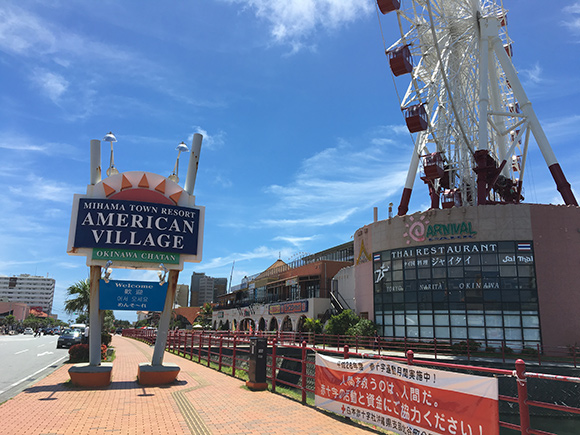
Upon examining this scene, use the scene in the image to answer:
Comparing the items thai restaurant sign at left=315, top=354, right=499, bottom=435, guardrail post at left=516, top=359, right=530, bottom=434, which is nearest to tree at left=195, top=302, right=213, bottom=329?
thai restaurant sign at left=315, top=354, right=499, bottom=435

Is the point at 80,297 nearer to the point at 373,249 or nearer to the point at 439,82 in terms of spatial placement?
the point at 373,249

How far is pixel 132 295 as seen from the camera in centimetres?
1369

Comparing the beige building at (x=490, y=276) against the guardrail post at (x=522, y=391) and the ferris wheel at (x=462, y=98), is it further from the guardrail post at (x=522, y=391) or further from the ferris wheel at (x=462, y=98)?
the guardrail post at (x=522, y=391)

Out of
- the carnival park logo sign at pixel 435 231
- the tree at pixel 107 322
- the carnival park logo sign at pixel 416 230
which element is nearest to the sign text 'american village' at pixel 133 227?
the tree at pixel 107 322

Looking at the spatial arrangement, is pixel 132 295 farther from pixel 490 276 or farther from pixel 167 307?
pixel 490 276

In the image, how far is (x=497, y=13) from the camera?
41.3 metres

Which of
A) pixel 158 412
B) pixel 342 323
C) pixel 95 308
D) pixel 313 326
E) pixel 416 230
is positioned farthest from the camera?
A: pixel 313 326

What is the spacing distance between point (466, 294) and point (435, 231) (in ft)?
15.5

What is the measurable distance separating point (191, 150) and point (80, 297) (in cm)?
2495

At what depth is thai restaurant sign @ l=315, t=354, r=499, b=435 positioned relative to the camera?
5828 mm

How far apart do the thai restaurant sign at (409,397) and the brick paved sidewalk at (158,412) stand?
42cm

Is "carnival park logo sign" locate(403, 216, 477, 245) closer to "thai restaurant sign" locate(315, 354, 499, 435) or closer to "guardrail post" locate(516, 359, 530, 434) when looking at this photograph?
"thai restaurant sign" locate(315, 354, 499, 435)

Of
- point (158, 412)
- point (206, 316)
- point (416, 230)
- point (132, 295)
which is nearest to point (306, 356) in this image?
point (158, 412)

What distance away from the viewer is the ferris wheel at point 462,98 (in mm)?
34062
